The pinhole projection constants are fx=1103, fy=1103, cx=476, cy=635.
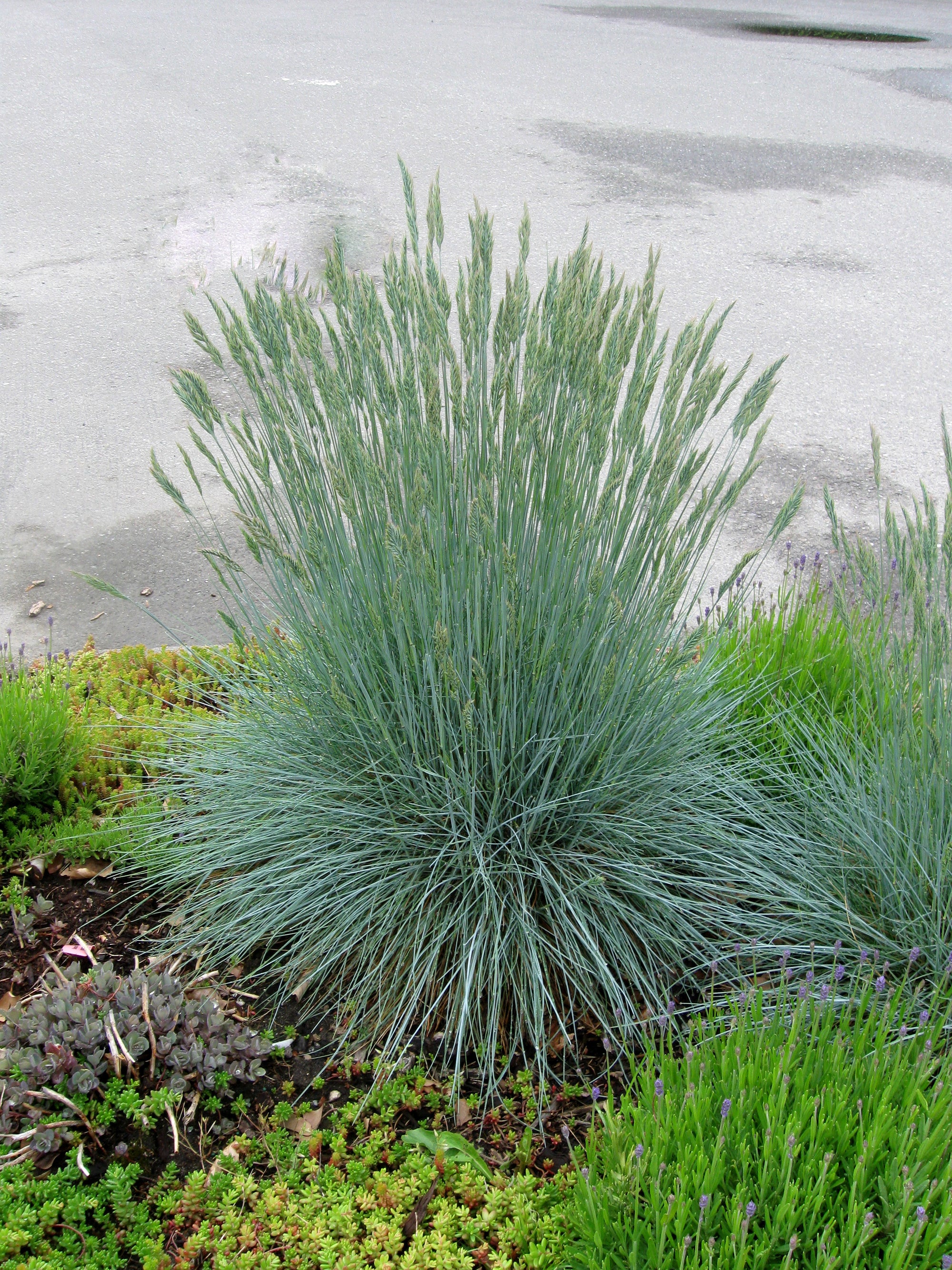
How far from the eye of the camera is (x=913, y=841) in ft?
7.72

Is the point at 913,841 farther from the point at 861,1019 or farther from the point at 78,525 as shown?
the point at 78,525

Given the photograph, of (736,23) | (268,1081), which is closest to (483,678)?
(268,1081)

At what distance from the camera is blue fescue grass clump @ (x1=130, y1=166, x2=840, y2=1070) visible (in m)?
2.37

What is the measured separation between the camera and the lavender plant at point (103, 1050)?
7.37 feet

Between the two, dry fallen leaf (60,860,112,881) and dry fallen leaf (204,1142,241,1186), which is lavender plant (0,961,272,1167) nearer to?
dry fallen leaf (204,1142,241,1186)

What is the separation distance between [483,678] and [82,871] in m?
1.35

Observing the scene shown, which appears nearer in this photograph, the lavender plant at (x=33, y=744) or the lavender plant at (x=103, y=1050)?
the lavender plant at (x=103, y=1050)

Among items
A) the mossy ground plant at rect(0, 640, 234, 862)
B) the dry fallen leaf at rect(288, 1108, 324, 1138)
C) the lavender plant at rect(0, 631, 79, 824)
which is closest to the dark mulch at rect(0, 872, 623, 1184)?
the dry fallen leaf at rect(288, 1108, 324, 1138)

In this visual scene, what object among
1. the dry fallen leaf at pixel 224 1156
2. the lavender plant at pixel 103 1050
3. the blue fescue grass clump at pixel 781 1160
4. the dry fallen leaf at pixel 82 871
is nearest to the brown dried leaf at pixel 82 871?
the dry fallen leaf at pixel 82 871

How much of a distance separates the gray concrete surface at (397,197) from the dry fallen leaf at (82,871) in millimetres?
1218

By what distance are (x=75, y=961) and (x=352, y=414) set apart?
146 centimetres

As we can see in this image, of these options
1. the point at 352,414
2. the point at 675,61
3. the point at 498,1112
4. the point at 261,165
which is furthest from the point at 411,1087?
the point at 675,61

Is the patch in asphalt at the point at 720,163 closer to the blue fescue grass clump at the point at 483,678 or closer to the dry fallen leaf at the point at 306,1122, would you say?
the blue fescue grass clump at the point at 483,678

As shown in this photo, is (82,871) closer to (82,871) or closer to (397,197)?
(82,871)
